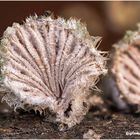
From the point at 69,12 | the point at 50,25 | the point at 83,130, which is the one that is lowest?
the point at 83,130

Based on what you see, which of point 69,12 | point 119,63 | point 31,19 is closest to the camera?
point 31,19

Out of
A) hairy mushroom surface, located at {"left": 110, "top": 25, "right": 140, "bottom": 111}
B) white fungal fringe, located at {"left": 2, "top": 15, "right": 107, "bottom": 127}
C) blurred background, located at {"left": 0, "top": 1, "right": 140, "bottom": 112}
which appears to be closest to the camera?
white fungal fringe, located at {"left": 2, "top": 15, "right": 107, "bottom": 127}

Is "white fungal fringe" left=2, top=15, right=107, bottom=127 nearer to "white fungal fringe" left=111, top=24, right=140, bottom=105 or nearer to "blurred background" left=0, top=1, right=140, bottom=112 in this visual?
"white fungal fringe" left=111, top=24, right=140, bottom=105

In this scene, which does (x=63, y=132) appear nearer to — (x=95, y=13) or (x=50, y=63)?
(x=50, y=63)

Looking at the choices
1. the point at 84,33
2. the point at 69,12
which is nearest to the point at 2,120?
the point at 84,33

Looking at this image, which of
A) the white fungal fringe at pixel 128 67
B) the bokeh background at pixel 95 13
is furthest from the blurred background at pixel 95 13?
the white fungal fringe at pixel 128 67

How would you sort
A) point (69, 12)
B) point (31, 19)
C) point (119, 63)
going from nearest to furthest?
1. point (31, 19)
2. point (119, 63)
3. point (69, 12)

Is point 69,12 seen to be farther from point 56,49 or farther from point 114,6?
point 56,49

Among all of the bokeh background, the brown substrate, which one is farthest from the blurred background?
Result: the brown substrate
